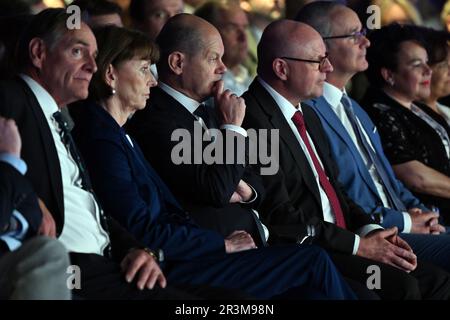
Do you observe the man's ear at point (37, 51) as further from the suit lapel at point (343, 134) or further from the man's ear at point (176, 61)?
the suit lapel at point (343, 134)

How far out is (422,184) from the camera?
604 centimetres

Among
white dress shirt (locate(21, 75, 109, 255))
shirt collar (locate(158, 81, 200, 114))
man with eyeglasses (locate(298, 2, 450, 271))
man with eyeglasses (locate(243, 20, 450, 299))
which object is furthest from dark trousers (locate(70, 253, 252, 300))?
man with eyeglasses (locate(298, 2, 450, 271))

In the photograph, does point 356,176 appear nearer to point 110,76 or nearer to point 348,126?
point 348,126

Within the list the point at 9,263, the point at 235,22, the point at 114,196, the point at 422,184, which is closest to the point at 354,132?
the point at 422,184

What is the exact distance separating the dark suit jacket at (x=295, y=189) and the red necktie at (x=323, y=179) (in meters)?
0.08

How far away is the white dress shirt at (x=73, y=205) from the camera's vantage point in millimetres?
3838

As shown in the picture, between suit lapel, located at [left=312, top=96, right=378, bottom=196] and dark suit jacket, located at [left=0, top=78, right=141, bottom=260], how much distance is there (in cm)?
213

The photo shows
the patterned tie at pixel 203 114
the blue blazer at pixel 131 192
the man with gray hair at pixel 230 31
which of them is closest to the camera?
the blue blazer at pixel 131 192

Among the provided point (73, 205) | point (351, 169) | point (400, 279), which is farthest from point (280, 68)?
point (73, 205)

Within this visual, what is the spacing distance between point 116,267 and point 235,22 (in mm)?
2891

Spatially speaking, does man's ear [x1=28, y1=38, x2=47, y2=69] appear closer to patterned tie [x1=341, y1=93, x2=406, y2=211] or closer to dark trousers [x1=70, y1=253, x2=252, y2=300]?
dark trousers [x1=70, y1=253, x2=252, y2=300]

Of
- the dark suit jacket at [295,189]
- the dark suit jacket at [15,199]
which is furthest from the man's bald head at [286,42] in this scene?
the dark suit jacket at [15,199]

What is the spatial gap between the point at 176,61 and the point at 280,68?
64 cm
